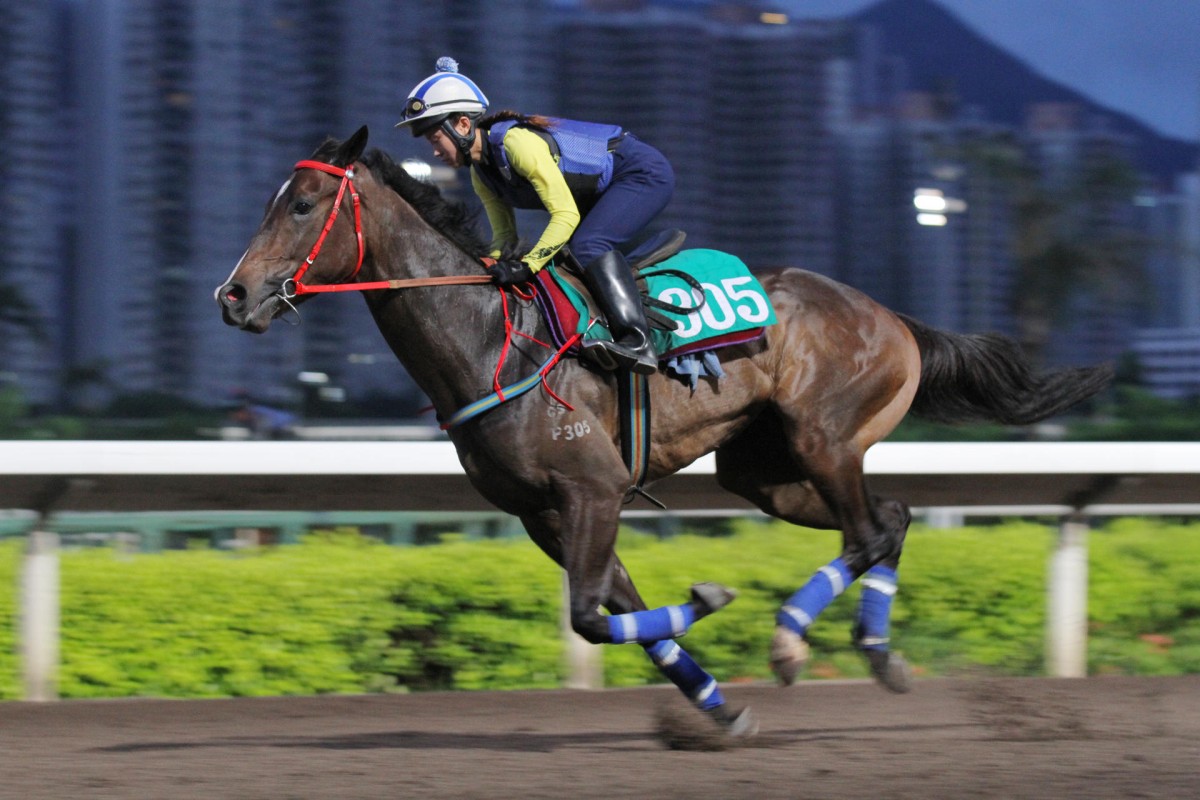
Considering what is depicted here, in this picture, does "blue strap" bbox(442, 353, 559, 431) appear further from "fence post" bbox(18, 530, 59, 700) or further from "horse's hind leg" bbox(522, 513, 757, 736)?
"fence post" bbox(18, 530, 59, 700)

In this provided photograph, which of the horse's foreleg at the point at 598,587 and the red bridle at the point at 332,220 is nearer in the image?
the red bridle at the point at 332,220

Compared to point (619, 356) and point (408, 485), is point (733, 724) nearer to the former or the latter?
point (619, 356)

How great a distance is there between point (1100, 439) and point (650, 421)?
199 inches

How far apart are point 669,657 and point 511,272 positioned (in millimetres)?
1181

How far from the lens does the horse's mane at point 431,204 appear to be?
420 cm

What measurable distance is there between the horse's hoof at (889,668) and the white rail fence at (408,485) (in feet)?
3.87

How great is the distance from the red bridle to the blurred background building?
3452 millimetres

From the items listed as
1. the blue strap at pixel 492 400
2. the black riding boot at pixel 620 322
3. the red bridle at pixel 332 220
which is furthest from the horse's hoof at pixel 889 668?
the red bridle at pixel 332 220

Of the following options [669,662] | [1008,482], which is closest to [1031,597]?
[1008,482]

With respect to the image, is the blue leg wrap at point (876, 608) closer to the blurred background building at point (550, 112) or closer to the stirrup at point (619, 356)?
the stirrup at point (619, 356)

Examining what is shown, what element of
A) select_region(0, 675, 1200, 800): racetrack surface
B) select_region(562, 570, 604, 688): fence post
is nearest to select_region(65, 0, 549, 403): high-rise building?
select_region(562, 570, 604, 688): fence post

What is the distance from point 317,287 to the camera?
395cm

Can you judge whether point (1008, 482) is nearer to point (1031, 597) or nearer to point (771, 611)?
point (1031, 597)

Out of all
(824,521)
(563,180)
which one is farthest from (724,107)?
(563,180)
